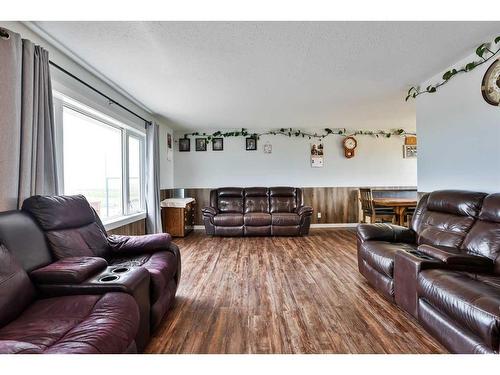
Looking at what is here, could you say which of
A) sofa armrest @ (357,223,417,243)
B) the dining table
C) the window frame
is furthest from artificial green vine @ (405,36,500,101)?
the window frame

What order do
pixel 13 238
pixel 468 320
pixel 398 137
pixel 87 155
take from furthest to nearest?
pixel 398 137 → pixel 87 155 → pixel 13 238 → pixel 468 320

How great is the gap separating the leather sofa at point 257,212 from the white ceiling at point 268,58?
2.03 m

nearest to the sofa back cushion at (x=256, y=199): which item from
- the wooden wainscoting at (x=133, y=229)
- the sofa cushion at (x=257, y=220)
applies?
the sofa cushion at (x=257, y=220)

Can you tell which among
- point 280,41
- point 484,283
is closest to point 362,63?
point 280,41

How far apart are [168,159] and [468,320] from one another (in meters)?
5.56

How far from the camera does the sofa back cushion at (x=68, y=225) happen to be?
72.4 inches

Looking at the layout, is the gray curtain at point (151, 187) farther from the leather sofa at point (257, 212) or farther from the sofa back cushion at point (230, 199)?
the sofa back cushion at point (230, 199)

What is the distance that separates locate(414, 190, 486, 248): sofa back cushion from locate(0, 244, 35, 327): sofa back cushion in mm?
3131

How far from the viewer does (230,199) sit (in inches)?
227

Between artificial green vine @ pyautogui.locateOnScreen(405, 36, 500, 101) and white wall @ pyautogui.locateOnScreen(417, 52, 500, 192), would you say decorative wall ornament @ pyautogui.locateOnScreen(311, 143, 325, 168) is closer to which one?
white wall @ pyautogui.locateOnScreen(417, 52, 500, 192)

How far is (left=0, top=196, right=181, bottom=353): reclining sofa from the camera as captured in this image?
115cm

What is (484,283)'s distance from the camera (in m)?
1.67

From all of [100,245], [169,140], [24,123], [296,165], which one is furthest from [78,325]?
[296,165]
